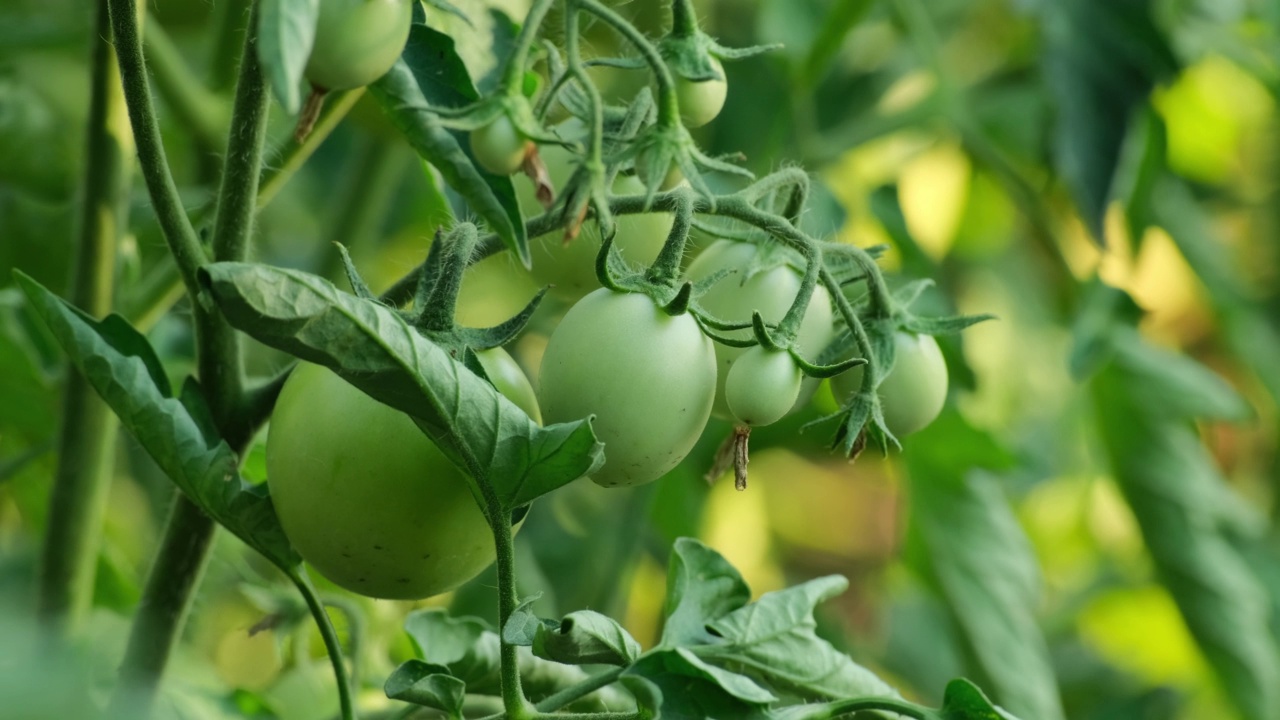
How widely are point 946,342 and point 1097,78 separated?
8.2 inches

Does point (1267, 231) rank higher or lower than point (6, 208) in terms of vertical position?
lower

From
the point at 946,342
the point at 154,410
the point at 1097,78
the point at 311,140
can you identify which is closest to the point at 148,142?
the point at 154,410

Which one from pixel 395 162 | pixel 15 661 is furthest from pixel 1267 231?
pixel 15 661

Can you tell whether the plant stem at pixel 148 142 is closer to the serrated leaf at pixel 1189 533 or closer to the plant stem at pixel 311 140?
the plant stem at pixel 311 140

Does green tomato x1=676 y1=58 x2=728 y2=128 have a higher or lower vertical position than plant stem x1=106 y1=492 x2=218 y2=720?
higher

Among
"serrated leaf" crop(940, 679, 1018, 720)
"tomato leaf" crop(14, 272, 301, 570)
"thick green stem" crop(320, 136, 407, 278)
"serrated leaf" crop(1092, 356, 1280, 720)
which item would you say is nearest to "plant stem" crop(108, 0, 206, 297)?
"tomato leaf" crop(14, 272, 301, 570)

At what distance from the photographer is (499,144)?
34cm

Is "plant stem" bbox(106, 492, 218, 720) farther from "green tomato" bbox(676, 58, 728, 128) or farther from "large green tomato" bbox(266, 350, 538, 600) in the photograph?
"green tomato" bbox(676, 58, 728, 128)

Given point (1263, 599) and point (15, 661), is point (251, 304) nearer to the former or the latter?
point (15, 661)

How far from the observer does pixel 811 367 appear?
383mm

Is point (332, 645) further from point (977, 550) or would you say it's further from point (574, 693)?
point (977, 550)

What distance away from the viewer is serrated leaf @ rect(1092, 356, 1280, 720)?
935 millimetres

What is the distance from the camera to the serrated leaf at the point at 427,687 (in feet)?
1.25

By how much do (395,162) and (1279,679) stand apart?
735 mm
